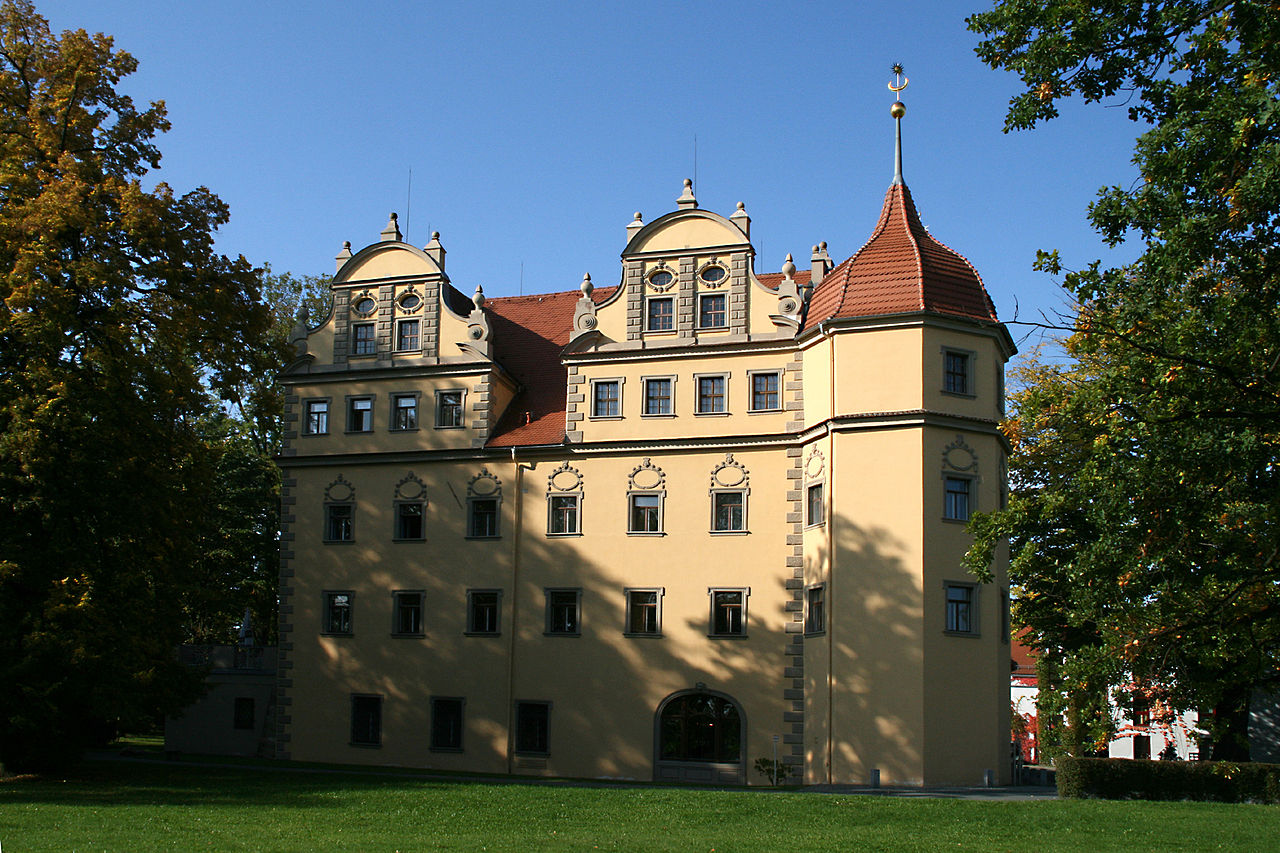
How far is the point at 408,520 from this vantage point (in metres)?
34.3

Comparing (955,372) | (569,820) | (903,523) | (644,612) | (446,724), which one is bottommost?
(569,820)

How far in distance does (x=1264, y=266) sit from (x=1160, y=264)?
1293 millimetres

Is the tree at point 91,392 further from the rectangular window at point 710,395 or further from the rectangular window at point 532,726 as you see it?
the rectangular window at point 710,395

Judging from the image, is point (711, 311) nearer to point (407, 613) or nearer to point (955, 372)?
point (955, 372)

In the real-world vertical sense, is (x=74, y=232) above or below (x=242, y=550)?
above

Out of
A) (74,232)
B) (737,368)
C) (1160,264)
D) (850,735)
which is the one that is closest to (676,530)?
(737,368)

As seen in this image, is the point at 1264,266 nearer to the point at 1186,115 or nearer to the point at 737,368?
the point at 1186,115

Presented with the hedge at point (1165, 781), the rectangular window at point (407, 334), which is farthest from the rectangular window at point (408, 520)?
the hedge at point (1165, 781)

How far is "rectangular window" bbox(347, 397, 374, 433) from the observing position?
115ft

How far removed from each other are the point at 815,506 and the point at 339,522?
13.6m

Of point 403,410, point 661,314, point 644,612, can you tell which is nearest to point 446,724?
point 644,612

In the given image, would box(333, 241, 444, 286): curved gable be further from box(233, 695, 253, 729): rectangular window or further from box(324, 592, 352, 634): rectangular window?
box(233, 695, 253, 729): rectangular window

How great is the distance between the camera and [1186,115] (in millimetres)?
13969

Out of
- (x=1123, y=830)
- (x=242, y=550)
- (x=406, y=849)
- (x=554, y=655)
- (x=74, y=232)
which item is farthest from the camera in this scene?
(x=242, y=550)
